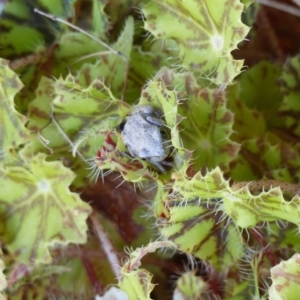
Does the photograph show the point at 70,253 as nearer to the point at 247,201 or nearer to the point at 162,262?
the point at 162,262

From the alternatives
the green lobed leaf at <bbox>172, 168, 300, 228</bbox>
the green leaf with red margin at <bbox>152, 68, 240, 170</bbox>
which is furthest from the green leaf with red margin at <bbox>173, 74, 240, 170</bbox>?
the green lobed leaf at <bbox>172, 168, 300, 228</bbox>

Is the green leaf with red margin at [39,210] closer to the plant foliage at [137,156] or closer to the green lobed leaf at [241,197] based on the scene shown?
the plant foliage at [137,156]

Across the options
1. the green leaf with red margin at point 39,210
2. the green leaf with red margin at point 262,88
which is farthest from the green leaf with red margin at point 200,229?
the green leaf with red margin at point 262,88

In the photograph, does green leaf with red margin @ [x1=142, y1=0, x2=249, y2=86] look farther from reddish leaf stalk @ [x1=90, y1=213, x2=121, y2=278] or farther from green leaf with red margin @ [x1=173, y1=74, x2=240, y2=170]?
reddish leaf stalk @ [x1=90, y1=213, x2=121, y2=278]

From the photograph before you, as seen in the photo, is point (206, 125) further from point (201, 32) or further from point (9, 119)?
point (9, 119)

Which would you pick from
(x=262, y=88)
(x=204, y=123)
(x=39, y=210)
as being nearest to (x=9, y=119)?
(x=39, y=210)

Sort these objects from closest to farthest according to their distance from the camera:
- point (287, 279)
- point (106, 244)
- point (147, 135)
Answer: point (287, 279) < point (147, 135) < point (106, 244)
